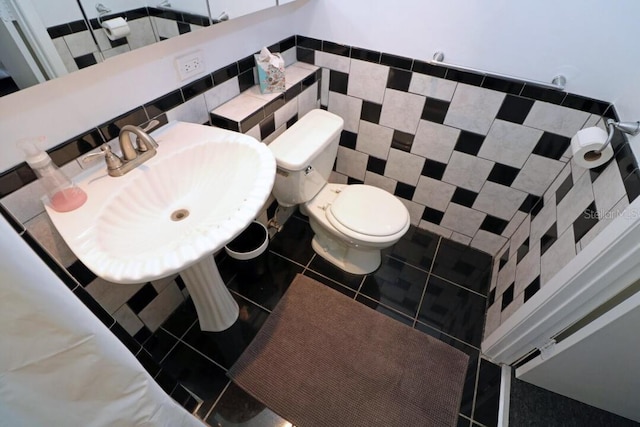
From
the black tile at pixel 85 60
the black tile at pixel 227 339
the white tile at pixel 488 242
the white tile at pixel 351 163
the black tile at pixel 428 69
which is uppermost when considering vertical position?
the black tile at pixel 85 60

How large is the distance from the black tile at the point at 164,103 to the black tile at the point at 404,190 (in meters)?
1.27

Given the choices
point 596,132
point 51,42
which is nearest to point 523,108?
point 596,132

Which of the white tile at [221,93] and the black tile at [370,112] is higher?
the white tile at [221,93]

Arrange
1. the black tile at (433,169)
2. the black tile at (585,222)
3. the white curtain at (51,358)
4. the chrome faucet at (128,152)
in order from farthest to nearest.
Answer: the black tile at (433,169) → the black tile at (585,222) → the chrome faucet at (128,152) → the white curtain at (51,358)

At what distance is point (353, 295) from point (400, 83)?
111 cm

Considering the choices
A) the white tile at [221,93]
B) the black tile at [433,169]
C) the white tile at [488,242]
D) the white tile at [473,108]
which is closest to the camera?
the white tile at [221,93]

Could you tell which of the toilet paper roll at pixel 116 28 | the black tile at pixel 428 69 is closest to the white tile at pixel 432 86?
the black tile at pixel 428 69

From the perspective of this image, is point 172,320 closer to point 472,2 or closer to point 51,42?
point 51,42

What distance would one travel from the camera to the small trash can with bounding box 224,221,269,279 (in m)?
1.54

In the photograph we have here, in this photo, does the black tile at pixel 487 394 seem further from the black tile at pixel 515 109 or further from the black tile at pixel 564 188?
the black tile at pixel 515 109

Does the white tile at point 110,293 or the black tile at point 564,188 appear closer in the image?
the white tile at point 110,293

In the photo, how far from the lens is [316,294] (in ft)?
5.49

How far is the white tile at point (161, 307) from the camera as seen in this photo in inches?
53.6

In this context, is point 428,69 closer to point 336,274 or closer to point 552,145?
point 552,145
